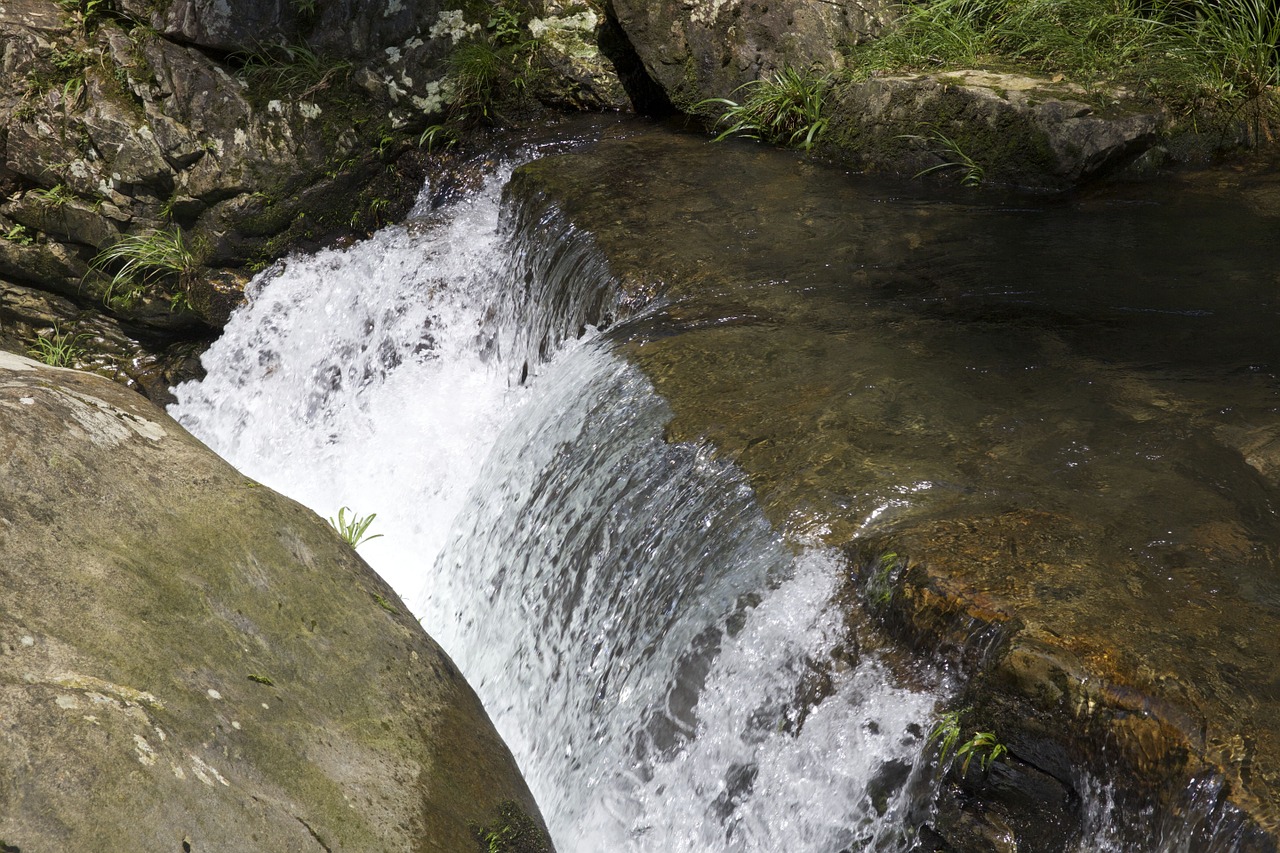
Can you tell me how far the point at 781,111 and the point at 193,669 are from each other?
485 centimetres

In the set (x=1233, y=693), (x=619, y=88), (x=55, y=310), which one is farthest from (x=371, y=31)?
(x=1233, y=693)

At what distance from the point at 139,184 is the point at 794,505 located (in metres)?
5.07

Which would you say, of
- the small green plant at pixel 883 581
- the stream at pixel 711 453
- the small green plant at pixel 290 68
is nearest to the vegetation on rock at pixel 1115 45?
the stream at pixel 711 453

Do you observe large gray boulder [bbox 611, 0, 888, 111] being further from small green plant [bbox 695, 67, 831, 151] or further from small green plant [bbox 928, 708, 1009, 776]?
small green plant [bbox 928, 708, 1009, 776]

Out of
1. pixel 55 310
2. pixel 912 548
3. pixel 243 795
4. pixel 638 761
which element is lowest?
pixel 638 761

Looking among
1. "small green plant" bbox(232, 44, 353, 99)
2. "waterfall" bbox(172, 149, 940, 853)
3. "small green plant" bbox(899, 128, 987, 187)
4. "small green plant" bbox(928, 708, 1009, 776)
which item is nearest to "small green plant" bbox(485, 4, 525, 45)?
"small green plant" bbox(232, 44, 353, 99)

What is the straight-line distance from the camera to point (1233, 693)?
214 cm

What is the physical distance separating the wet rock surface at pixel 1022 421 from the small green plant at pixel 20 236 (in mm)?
3260

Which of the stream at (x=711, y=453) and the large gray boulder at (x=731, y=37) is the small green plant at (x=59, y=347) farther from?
the large gray boulder at (x=731, y=37)

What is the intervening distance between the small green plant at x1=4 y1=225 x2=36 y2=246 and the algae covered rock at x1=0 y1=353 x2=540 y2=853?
394 cm

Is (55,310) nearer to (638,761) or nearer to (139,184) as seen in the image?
(139,184)

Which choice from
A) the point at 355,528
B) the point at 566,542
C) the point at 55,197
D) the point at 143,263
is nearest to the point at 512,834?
the point at 566,542

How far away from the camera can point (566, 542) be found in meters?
3.62

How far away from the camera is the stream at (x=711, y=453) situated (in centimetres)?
267
